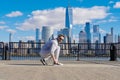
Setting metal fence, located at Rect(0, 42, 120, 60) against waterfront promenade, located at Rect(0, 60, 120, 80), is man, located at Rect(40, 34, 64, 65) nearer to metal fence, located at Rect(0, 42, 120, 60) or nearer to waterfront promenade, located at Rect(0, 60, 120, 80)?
waterfront promenade, located at Rect(0, 60, 120, 80)

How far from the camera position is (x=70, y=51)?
2278cm

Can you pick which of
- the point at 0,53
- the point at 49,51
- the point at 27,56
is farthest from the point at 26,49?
the point at 49,51

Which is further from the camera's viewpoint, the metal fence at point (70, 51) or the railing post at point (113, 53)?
Answer: the metal fence at point (70, 51)

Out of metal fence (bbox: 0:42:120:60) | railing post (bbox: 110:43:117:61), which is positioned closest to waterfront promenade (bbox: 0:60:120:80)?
railing post (bbox: 110:43:117:61)

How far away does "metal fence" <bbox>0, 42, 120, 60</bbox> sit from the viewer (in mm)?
21953

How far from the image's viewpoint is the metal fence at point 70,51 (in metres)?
22.0

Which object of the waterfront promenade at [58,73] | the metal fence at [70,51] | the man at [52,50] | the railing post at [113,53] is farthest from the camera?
the metal fence at [70,51]

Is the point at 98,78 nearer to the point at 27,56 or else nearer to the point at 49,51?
the point at 49,51

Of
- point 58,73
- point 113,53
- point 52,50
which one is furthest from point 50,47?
point 113,53

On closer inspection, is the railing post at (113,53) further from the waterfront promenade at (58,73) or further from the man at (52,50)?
the waterfront promenade at (58,73)

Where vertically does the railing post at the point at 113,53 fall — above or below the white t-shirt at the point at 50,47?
below

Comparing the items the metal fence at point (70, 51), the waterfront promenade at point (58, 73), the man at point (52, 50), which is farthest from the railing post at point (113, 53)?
the waterfront promenade at point (58, 73)

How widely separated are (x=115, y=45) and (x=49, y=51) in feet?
31.5

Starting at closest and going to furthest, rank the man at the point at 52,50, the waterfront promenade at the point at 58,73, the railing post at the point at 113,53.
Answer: the waterfront promenade at the point at 58,73
the man at the point at 52,50
the railing post at the point at 113,53
